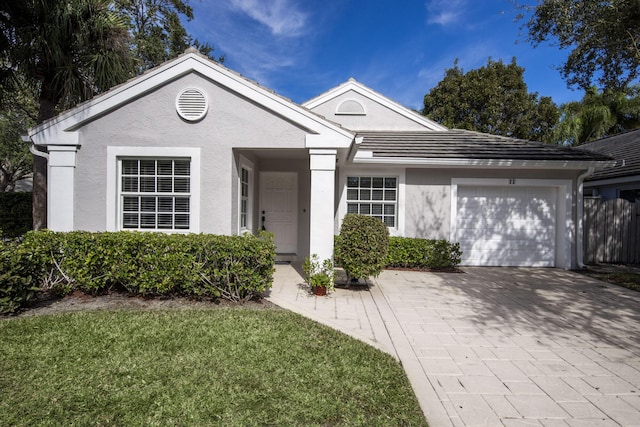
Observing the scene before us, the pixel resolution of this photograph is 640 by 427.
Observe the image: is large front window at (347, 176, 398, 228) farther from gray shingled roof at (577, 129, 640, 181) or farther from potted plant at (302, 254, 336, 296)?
gray shingled roof at (577, 129, 640, 181)

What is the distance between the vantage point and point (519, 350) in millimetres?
4215

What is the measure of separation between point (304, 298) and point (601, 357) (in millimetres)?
4461

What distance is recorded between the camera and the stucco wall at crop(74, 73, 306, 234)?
6.77 m

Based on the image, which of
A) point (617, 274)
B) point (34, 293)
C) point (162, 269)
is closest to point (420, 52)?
point (617, 274)

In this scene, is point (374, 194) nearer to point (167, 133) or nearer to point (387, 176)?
point (387, 176)

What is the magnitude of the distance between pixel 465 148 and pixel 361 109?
4369 mm

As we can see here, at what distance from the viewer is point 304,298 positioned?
6.32m

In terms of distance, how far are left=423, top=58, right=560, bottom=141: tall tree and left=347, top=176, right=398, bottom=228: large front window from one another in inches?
654

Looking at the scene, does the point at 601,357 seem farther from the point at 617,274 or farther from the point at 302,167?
the point at 302,167

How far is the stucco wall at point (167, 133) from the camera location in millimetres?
6766

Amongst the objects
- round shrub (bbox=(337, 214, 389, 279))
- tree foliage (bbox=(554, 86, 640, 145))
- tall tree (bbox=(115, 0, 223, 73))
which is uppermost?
tall tree (bbox=(115, 0, 223, 73))

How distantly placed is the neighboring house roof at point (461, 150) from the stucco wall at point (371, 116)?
4.48ft

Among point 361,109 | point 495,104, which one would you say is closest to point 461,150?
point 361,109

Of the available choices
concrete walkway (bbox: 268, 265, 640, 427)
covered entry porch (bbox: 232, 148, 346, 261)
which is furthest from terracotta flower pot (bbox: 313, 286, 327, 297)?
covered entry porch (bbox: 232, 148, 346, 261)
